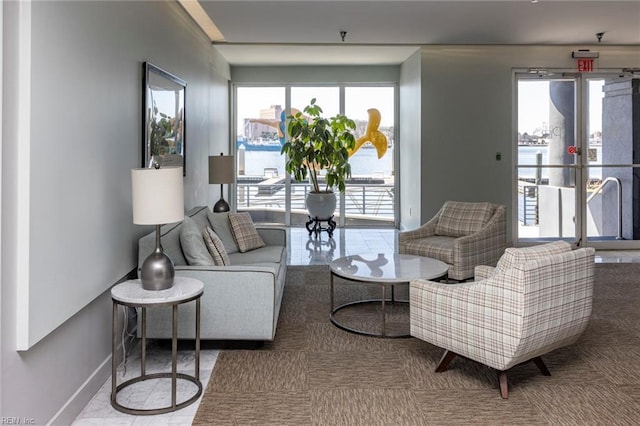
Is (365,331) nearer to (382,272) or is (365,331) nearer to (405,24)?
(382,272)

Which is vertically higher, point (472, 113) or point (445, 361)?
point (472, 113)

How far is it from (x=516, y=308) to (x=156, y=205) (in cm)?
183

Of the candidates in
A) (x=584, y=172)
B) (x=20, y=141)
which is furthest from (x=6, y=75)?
(x=584, y=172)

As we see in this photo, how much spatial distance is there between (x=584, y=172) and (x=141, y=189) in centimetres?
648

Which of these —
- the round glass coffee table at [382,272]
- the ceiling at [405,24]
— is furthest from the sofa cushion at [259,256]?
the ceiling at [405,24]

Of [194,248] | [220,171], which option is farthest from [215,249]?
[220,171]

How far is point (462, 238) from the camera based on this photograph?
4.73 metres

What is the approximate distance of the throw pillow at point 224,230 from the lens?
4613 mm

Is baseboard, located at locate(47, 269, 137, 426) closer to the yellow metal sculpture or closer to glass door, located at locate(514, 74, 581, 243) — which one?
glass door, located at locate(514, 74, 581, 243)

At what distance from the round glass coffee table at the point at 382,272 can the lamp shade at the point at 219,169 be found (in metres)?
2.20

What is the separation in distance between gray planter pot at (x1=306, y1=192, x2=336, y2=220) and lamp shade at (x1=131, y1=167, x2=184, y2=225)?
5.57 meters

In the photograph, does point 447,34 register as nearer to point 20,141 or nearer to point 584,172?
point 584,172

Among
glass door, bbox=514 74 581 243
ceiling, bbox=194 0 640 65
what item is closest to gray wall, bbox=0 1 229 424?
ceiling, bbox=194 0 640 65

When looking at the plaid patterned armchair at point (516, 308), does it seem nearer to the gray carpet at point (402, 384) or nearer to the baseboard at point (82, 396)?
the gray carpet at point (402, 384)
